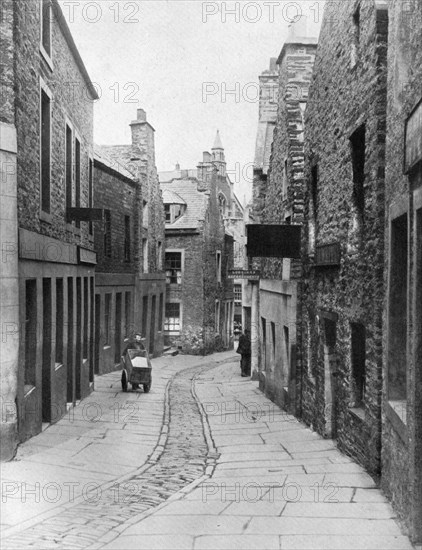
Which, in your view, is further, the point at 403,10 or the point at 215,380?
the point at 215,380

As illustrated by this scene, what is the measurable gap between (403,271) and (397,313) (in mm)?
481

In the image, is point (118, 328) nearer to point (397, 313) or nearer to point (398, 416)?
point (397, 313)

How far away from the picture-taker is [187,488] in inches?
338

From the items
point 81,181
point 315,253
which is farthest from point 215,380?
point 315,253

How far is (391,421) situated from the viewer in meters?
7.25

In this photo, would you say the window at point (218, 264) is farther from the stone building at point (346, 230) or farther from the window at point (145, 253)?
the stone building at point (346, 230)

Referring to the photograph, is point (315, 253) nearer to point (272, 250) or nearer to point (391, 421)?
point (272, 250)

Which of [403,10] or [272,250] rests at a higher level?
[403,10]

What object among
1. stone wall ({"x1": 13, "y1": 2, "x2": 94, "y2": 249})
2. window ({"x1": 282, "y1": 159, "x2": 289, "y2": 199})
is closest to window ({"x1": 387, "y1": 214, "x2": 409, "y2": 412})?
stone wall ({"x1": 13, "y1": 2, "x2": 94, "y2": 249})

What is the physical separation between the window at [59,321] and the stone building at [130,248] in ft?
24.4

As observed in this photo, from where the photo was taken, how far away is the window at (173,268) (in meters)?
33.4

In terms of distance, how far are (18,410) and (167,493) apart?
8.37 feet

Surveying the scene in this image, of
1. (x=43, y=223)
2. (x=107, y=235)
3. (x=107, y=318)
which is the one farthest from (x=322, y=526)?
(x=107, y=235)

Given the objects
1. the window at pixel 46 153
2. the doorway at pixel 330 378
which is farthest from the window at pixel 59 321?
the doorway at pixel 330 378
